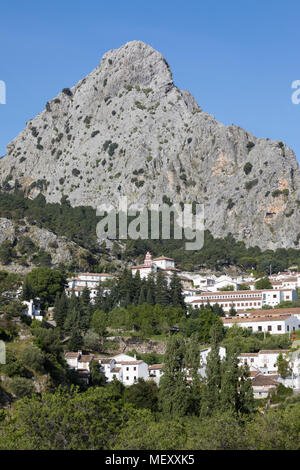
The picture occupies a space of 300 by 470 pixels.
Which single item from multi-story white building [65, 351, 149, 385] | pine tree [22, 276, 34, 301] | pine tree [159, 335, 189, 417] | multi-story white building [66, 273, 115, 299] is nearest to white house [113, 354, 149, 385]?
multi-story white building [65, 351, 149, 385]

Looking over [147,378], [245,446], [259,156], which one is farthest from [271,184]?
[245,446]

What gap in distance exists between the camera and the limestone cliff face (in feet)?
500

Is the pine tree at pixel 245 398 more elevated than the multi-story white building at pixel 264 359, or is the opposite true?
the multi-story white building at pixel 264 359

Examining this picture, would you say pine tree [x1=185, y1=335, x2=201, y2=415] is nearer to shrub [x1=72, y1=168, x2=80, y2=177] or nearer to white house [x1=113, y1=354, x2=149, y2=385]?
white house [x1=113, y1=354, x2=149, y2=385]

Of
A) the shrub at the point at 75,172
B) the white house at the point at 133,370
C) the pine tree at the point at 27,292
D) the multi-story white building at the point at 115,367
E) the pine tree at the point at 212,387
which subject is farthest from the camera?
the shrub at the point at 75,172

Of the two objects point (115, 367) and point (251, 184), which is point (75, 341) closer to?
point (115, 367)

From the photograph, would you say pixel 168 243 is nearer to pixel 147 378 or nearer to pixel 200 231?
pixel 200 231

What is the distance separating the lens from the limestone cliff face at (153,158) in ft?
500

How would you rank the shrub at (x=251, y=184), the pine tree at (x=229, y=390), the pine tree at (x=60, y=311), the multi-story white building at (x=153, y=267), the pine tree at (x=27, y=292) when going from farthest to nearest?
the shrub at (x=251, y=184) → the multi-story white building at (x=153, y=267) → the pine tree at (x=27, y=292) → the pine tree at (x=60, y=311) → the pine tree at (x=229, y=390)

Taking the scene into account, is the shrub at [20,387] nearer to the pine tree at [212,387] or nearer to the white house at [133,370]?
the white house at [133,370]

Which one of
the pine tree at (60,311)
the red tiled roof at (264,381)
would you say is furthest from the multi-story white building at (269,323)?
the pine tree at (60,311)

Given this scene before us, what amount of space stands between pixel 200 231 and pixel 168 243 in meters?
14.6

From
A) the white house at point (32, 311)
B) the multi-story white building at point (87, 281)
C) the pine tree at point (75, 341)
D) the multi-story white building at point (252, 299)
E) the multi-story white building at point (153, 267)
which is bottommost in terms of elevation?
the pine tree at point (75, 341)

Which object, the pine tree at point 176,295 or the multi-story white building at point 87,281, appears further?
the multi-story white building at point 87,281
